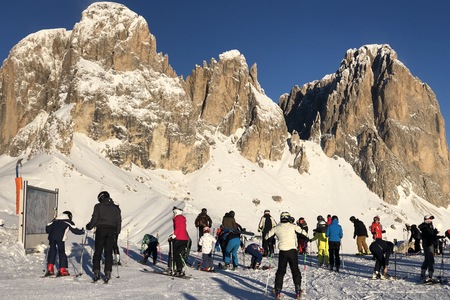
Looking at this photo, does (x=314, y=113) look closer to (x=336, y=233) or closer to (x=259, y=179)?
(x=259, y=179)

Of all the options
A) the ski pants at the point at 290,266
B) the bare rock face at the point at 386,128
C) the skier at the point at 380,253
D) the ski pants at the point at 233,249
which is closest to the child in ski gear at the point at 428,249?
the skier at the point at 380,253

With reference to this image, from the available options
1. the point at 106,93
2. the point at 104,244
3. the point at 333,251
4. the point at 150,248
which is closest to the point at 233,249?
the point at 150,248

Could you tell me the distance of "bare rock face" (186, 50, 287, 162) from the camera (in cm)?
9606

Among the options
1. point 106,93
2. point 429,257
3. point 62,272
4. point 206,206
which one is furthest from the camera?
point 106,93

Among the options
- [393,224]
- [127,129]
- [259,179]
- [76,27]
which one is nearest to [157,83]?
[127,129]

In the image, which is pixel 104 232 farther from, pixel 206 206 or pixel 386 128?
pixel 386 128

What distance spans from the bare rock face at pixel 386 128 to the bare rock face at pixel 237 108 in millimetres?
13838

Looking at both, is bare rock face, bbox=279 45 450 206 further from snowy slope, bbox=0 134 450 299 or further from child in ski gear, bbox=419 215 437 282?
child in ski gear, bbox=419 215 437 282

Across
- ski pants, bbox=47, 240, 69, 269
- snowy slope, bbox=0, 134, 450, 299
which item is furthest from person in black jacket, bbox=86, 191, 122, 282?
ski pants, bbox=47, 240, 69, 269

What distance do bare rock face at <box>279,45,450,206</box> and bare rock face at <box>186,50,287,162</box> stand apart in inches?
545

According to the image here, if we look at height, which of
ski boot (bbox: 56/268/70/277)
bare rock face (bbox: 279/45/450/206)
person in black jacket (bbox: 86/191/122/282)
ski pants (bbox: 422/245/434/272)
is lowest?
ski boot (bbox: 56/268/70/277)

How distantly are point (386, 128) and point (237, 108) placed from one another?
36517 millimetres

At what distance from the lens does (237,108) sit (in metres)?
99.3

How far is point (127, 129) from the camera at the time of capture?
7519 centimetres
